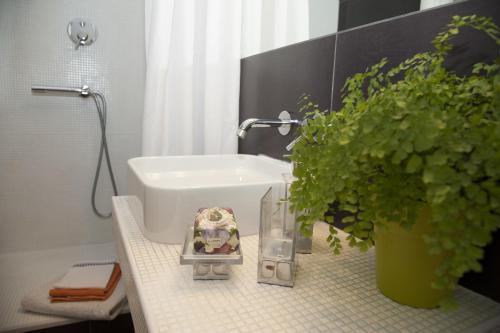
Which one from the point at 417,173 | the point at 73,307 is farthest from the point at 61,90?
the point at 417,173

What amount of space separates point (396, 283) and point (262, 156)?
2.67ft

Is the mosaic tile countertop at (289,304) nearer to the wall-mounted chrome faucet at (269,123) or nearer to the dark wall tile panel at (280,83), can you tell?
the wall-mounted chrome faucet at (269,123)

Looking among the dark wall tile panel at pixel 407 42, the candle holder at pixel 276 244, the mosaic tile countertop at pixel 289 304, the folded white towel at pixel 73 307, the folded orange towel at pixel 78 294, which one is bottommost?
the folded white towel at pixel 73 307

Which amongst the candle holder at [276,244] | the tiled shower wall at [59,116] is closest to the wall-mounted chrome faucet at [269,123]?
the candle holder at [276,244]

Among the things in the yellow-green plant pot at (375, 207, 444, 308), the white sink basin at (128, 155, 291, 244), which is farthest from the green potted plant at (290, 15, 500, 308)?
the white sink basin at (128, 155, 291, 244)

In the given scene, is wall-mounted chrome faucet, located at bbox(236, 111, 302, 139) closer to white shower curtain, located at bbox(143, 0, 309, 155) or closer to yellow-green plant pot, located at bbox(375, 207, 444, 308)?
white shower curtain, located at bbox(143, 0, 309, 155)

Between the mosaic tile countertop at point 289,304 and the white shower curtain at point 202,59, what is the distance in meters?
0.90

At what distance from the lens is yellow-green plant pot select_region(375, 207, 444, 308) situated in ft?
1.80

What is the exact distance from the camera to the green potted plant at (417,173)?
0.38 m

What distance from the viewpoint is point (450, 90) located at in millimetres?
490

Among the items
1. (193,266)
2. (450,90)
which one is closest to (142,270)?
(193,266)

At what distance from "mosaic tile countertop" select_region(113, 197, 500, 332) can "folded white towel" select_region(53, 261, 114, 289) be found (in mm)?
681

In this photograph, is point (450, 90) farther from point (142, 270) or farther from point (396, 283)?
point (142, 270)

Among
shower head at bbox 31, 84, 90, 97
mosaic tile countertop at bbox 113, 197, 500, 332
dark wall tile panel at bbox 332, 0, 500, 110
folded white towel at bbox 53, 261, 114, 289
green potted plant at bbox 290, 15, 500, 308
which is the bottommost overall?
folded white towel at bbox 53, 261, 114, 289
